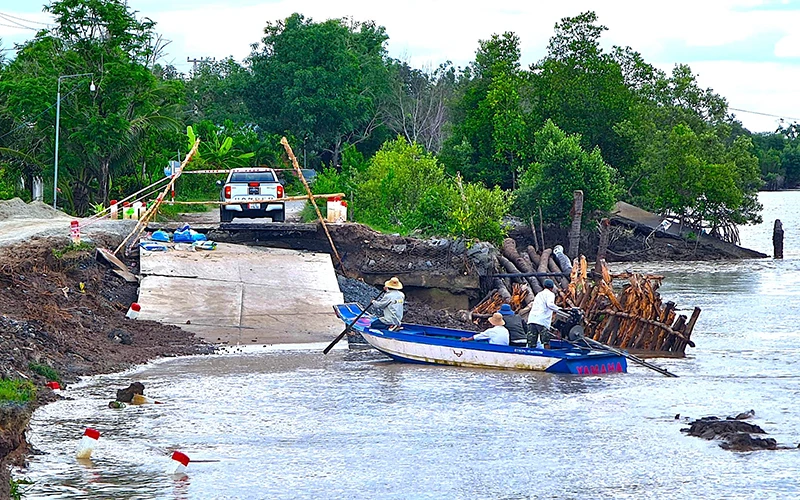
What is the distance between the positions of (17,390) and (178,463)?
10.6 feet

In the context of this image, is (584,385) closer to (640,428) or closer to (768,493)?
(640,428)

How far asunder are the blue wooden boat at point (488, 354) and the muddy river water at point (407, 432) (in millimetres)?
251

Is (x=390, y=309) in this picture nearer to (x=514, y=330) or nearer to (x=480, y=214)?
(x=514, y=330)

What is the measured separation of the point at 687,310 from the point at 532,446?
20.5m

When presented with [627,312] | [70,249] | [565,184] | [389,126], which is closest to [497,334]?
[627,312]

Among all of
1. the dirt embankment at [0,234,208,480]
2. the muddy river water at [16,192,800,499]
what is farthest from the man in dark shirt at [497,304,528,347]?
the dirt embankment at [0,234,208,480]

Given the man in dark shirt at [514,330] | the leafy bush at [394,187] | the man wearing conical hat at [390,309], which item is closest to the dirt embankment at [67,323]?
the man wearing conical hat at [390,309]

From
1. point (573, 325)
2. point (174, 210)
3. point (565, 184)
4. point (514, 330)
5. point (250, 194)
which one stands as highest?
point (565, 184)

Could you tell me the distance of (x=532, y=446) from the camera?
15242 millimetres

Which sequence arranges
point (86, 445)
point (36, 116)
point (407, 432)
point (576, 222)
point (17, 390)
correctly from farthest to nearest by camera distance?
point (576, 222), point (36, 116), point (407, 432), point (17, 390), point (86, 445)

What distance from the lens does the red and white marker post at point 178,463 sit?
13.1 m

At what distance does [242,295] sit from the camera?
2522cm

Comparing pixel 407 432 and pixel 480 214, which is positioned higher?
pixel 480 214

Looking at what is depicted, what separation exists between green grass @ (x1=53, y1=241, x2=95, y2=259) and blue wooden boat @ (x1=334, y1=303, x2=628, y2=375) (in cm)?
743
